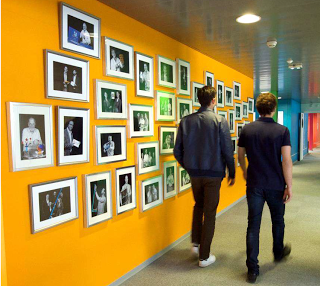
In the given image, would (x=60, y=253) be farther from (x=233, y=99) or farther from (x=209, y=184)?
(x=233, y=99)

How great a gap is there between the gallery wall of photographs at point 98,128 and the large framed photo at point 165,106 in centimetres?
1

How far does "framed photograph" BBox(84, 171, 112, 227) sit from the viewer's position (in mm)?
2289

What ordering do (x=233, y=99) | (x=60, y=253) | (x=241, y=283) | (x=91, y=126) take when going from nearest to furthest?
(x=60, y=253) < (x=91, y=126) < (x=241, y=283) < (x=233, y=99)

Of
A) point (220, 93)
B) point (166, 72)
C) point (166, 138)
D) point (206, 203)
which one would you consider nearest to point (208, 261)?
point (206, 203)

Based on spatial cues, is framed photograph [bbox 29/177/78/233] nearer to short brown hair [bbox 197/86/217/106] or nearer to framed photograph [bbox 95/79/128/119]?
framed photograph [bbox 95/79/128/119]

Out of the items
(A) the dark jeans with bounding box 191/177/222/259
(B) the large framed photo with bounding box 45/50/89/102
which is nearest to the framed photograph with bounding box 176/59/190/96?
(A) the dark jeans with bounding box 191/177/222/259

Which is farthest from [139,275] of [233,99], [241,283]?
[233,99]

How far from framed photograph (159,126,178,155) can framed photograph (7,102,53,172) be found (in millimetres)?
1442

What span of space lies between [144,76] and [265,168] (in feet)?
4.36

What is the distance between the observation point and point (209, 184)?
2.86 meters

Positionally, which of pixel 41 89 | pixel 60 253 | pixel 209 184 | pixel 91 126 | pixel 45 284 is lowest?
pixel 45 284

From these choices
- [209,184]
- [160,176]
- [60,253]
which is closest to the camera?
[60,253]

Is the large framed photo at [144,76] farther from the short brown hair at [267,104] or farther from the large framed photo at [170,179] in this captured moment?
the short brown hair at [267,104]

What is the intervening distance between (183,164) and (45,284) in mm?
1521
